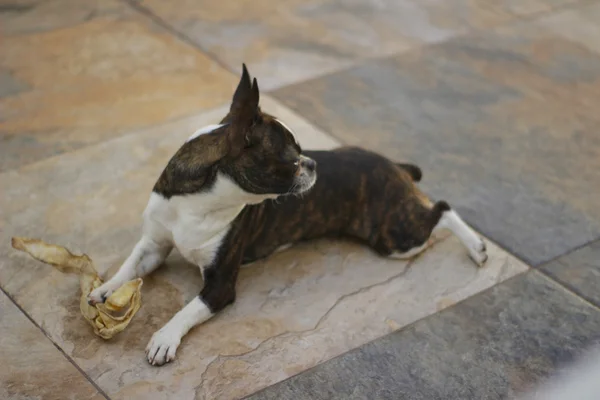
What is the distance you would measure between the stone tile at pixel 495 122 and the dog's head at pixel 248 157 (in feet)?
3.78

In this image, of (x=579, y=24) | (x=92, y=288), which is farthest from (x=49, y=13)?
(x=579, y=24)

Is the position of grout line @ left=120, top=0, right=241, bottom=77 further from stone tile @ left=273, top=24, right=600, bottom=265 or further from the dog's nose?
the dog's nose

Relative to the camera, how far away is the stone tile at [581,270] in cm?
353

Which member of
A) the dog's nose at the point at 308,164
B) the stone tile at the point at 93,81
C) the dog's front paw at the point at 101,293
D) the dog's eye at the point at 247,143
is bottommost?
the stone tile at the point at 93,81

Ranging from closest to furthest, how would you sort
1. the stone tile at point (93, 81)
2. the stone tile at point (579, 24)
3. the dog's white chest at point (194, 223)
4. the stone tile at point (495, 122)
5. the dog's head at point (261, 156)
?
the dog's head at point (261, 156) → the dog's white chest at point (194, 223) → the stone tile at point (495, 122) → the stone tile at point (93, 81) → the stone tile at point (579, 24)

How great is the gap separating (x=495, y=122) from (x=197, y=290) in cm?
197

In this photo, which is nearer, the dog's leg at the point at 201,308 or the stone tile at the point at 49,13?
the dog's leg at the point at 201,308

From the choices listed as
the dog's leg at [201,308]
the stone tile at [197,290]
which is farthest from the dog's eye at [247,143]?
the stone tile at [197,290]

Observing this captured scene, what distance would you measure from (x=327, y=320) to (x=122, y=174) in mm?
1225

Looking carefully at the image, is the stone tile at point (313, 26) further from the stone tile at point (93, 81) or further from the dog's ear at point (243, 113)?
the dog's ear at point (243, 113)

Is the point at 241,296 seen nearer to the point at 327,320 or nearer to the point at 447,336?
the point at 327,320

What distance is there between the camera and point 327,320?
10.8 ft

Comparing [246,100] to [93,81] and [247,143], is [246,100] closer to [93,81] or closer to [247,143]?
[247,143]

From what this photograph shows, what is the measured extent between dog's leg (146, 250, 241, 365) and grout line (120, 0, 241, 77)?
1.87 m
